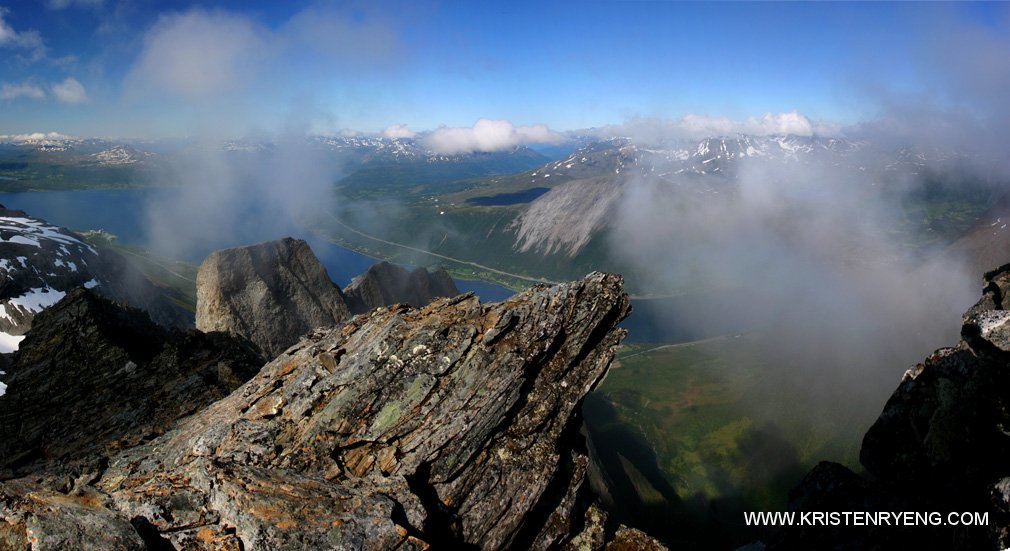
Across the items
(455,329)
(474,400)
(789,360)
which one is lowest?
(789,360)

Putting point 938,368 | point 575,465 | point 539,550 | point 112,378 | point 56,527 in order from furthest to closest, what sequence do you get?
1. point 112,378
2. point 938,368
3. point 575,465
4. point 539,550
5. point 56,527

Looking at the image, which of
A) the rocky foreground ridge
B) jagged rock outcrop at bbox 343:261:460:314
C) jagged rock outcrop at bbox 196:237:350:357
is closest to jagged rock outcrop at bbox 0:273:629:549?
the rocky foreground ridge

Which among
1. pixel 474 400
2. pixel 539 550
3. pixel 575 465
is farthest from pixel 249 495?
pixel 575 465

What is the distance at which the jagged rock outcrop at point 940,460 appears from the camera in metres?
19.5

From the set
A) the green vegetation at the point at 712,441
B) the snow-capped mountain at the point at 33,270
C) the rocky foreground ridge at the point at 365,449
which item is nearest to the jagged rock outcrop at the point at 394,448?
the rocky foreground ridge at the point at 365,449

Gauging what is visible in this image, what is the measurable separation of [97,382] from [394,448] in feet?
87.5

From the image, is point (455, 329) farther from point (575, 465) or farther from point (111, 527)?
point (111, 527)

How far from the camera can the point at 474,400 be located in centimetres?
2059

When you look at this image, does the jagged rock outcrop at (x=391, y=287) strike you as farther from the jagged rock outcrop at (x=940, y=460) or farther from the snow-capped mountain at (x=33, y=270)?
the jagged rock outcrop at (x=940, y=460)

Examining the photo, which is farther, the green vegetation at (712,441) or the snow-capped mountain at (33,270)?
the green vegetation at (712,441)


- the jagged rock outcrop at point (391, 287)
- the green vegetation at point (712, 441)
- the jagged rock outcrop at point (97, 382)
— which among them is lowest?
the green vegetation at point (712, 441)

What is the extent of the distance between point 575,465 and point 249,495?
563 inches

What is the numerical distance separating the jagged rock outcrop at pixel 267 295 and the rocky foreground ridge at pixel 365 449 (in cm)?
2744

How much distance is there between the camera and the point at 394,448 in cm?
1962
